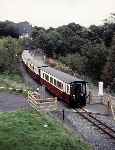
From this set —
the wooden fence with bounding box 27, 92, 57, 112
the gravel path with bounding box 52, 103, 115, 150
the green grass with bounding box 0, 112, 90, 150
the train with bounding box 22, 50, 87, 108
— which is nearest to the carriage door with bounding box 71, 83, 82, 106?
the train with bounding box 22, 50, 87, 108

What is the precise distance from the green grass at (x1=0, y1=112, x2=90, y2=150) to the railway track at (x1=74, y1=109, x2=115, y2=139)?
78.6 inches

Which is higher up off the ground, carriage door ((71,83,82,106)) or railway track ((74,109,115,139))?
carriage door ((71,83,82,106))

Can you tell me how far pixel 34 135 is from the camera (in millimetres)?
20672

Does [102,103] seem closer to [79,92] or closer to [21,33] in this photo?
[79,92]

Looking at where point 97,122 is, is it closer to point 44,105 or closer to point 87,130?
point 87,130

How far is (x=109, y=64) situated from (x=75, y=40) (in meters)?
27.5

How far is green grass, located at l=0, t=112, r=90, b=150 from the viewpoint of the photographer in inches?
755

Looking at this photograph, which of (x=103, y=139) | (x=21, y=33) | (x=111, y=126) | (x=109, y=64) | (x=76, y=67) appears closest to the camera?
(x=103, y=139)

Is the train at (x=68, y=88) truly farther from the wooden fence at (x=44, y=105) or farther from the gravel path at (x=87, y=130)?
the wooden fence at (x=44, y=105)

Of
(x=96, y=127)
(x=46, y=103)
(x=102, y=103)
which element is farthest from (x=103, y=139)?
(x=102, y=103)

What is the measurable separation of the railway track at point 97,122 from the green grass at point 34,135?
6.55 ft

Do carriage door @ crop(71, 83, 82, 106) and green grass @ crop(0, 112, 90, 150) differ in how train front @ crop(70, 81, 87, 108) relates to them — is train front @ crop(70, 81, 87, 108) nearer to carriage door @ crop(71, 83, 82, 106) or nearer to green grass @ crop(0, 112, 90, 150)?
carriage door @ crop(71, 83, 82, 106)

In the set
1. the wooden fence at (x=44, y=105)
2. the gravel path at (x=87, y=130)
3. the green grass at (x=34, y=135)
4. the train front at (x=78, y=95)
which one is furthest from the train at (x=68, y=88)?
the green grass at (x=34, y=135)

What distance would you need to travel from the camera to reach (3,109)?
93.9 feet
